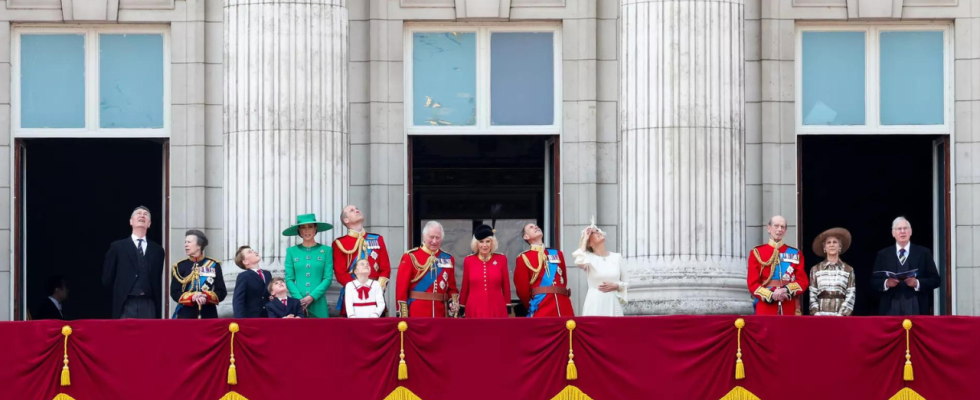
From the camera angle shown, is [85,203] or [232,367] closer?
[232,367]

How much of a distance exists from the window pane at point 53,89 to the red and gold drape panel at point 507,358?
6165 millimetres

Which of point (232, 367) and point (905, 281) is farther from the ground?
point (905, 281)

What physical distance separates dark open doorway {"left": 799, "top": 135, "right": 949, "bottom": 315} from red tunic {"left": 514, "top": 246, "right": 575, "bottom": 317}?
6.74 m

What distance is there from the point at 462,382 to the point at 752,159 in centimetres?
712

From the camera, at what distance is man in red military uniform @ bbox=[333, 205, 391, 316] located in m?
23.6

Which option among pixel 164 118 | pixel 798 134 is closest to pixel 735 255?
pixel 798 134

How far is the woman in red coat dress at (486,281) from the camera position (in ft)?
74.9

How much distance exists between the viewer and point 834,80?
26953mm

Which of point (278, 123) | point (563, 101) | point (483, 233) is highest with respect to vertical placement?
point (563, 101)

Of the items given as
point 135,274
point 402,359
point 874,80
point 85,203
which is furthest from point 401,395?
point 85,203

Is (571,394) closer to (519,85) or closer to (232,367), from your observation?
(232,367)

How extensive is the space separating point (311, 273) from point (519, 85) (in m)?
4.96

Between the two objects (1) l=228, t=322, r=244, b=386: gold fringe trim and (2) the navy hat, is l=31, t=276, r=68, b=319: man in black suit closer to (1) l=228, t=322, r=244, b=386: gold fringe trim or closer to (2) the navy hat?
(1) l=228, t=322, r=244, b=386: gold fringe trim

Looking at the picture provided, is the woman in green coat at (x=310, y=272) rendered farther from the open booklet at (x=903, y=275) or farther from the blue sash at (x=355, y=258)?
the open booklet at (x=903, y=275)
